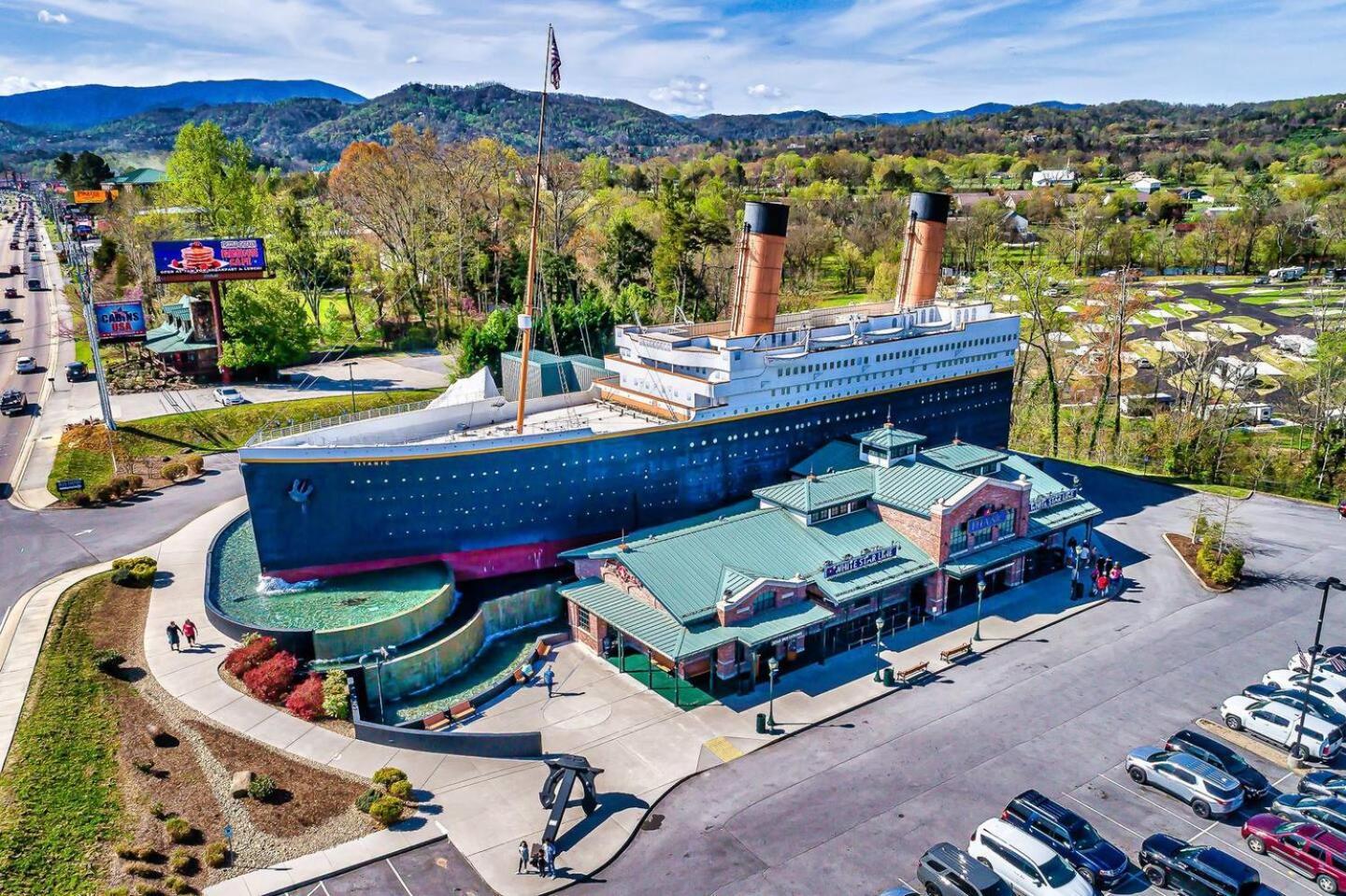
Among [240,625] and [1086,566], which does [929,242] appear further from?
[240,625]

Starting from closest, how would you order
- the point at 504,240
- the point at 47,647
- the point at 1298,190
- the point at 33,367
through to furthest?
the point at 47,647 < the point at 33,367 < the point at 504,240 < the point at 1298,190

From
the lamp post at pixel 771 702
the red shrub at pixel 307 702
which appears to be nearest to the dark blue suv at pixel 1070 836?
the lamp post at pixel 771 702

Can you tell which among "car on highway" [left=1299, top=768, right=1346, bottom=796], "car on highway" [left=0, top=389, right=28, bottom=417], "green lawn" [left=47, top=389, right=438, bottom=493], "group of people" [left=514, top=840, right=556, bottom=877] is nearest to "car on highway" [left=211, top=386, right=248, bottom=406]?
"green lawn" [left=47, top=389, right=438, bottom=493]

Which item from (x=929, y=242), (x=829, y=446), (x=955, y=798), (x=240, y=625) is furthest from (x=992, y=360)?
(x=240, y=625)

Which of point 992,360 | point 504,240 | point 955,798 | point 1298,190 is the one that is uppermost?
point 1298,190

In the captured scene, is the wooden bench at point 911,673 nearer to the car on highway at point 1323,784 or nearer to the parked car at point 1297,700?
the parked car at point 1297,700

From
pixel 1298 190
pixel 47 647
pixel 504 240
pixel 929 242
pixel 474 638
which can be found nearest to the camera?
pixel 47 647

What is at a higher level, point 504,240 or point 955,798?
point 504,240
